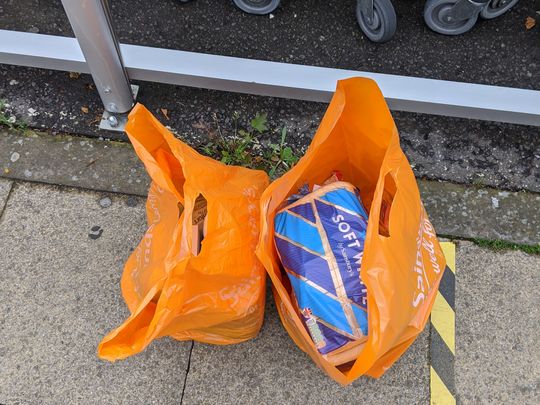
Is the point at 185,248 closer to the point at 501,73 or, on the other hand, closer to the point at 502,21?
the point at 501,73

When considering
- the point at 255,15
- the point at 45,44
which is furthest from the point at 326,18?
the point at 45,44

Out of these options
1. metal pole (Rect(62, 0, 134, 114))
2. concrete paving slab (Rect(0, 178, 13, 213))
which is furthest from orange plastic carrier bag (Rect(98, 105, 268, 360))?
concrete paving slab (Rect(0, 178, 13, 213))

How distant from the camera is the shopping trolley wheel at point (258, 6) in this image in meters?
2.32

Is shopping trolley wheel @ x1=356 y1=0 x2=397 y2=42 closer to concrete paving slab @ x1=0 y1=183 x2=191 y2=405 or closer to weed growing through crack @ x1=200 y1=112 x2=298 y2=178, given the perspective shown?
weed growing through crack @ x1=200 y1=112 x2=298 y2=178

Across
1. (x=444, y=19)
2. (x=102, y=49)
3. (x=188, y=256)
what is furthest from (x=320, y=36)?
(x=188, y=256)

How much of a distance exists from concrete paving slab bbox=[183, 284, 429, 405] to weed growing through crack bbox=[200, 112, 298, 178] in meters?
0.66

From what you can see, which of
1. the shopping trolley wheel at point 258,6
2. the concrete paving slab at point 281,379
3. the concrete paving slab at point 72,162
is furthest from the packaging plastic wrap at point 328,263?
the shopping trolley wheel at point 258,6

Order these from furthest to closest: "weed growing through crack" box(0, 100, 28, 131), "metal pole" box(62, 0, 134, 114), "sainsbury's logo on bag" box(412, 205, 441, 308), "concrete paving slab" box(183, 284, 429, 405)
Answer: "weed growing through crack" box(0, 100, 28, 131) < "concrete paving slab" box(183, 284, 429, 405) < "metal pole" box(62, 0, 134, 114) < "sainsbury's logo on bag" box(412, 205, 441, 308)

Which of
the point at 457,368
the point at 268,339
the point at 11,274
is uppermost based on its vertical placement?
the point at 11,274

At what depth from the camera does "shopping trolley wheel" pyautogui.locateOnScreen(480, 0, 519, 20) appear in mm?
2276

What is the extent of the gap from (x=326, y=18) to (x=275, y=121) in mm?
562

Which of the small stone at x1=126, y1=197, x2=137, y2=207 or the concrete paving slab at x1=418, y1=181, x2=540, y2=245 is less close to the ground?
the small stone at x1=126, y1=197, x2=137, y2=207

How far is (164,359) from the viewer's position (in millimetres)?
1825

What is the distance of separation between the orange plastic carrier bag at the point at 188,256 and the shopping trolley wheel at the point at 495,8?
1.37 metres
